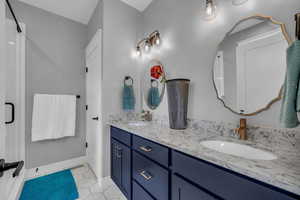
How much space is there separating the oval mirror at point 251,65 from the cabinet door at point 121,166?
1.14 m

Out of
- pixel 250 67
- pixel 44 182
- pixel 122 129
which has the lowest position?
pixel 44 182

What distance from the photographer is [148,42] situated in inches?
75.0

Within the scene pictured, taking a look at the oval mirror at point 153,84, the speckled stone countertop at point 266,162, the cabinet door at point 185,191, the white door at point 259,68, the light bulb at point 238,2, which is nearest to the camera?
the speckled stone countertop at point 266,162

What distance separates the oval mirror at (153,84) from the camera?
176 centimetres

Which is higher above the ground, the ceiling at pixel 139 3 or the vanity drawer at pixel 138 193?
the ceiling at pixel 139 3

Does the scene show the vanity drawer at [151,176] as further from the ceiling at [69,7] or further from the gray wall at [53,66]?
the ceiling at [69,7]

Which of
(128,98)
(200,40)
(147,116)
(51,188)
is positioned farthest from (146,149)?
(51,188)

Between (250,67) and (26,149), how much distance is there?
9.82 feet

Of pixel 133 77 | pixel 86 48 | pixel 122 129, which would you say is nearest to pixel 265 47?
pixel 122 129

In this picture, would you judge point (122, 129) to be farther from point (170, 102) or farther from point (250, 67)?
point (250, 67)

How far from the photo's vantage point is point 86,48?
2.38m

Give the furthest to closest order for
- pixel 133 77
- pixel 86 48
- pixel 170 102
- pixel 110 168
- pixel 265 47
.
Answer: pixel 86 48 < pixel 133 77 < pixel 110 168 < pixel 170 102 < pixel 265 47

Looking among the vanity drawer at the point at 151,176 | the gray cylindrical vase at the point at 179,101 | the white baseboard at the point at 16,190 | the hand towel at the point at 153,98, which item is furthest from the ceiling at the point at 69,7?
the white baseboard at the point at 16,190

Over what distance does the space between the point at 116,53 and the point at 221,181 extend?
1.87 metres
